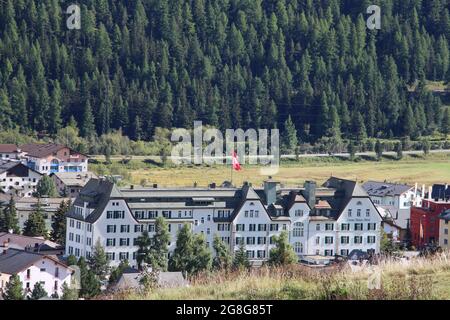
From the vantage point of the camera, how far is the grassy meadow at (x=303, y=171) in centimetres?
7850

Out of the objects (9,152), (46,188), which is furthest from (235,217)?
(9,152)

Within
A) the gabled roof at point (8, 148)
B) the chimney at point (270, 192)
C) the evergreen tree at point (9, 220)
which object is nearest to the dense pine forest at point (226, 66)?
the gabled roof at point (8, 148)

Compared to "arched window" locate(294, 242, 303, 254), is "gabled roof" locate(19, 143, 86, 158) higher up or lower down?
higher up

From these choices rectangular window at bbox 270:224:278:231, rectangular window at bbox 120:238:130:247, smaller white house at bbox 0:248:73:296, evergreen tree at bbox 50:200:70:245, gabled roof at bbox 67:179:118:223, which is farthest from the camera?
evergreen tree at bbox 50:200:70:245

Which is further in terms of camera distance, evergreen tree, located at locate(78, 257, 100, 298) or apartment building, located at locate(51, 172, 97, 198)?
apartment building, located at locate(51, 172, 97, 198)

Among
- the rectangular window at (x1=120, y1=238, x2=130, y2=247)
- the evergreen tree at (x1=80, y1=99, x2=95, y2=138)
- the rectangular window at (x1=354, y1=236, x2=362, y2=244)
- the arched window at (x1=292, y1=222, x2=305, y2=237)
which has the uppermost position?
the evergreen tree at (x1=80, y1=99, x2=95, y2=138)

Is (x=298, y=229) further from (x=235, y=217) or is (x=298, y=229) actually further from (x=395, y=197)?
(x=395, y=197)

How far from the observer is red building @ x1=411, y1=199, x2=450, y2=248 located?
5550 cm

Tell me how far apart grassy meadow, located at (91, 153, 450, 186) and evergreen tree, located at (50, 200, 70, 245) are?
18.4 metres

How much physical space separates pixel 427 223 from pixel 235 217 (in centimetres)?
962

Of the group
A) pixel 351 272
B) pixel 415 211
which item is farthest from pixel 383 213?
pixel 351 272

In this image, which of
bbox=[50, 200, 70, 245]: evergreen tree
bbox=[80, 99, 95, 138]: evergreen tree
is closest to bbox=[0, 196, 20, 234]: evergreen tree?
bbox=[50, 200, 70, 245]: evergreen tree

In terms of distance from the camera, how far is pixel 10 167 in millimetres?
78812

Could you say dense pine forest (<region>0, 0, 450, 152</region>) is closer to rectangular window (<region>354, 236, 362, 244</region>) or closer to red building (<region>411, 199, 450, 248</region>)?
red building (<region>411, 199, 450, 248</region>)
